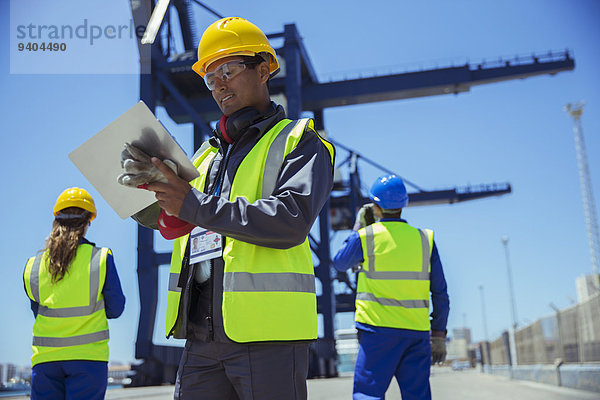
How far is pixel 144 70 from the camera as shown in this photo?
19.9m

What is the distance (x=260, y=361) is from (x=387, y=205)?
89.4 inches

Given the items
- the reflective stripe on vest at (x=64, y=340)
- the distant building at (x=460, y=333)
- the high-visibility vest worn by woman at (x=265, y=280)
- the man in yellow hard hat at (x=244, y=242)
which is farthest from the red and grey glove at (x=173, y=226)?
the distant building at (x=460, y=333)

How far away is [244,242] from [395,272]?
197 cm

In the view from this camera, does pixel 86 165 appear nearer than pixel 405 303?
Yes

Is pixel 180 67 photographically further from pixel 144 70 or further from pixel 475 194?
pixel 475 194

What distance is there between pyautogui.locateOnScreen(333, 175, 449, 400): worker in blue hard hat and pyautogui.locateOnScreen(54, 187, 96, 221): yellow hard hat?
1490 millimetres

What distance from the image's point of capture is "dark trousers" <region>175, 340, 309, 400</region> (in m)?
1.52

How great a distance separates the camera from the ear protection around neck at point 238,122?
1833 mm

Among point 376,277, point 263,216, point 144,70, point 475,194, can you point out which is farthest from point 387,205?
point 475,194

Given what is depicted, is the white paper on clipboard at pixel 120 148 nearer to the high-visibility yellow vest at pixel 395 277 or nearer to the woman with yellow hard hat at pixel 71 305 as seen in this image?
the woman with yellow hard hat at pixel 71 305

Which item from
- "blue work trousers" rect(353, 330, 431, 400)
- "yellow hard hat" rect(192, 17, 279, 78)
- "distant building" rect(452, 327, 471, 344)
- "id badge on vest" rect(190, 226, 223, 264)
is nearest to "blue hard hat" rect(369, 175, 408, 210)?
"blue work trousers" rect(353, 330, 431, 400)

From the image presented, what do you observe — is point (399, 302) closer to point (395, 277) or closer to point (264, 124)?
point (395, 277)

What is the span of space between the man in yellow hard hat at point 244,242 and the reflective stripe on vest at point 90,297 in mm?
1360

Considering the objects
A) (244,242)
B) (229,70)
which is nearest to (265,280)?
(244,242)
